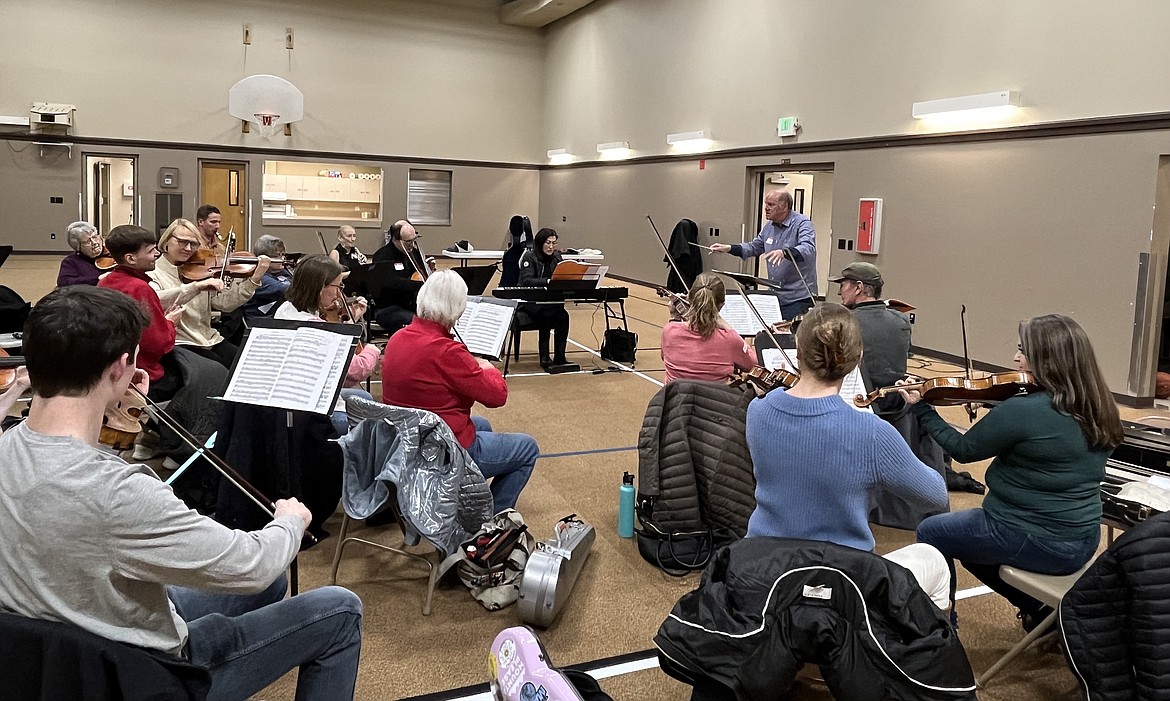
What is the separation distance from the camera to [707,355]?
3.76 m

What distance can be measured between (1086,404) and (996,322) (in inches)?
236

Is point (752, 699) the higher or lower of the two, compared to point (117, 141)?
lower

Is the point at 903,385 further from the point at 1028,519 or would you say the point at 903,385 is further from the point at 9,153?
the point at 9,153

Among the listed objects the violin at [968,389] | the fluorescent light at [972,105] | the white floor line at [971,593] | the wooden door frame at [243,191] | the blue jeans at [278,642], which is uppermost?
the fluorescent light at [972,105]

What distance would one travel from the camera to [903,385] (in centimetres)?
310

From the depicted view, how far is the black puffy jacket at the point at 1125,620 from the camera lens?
6.26 ft

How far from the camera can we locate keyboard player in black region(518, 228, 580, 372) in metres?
7.36

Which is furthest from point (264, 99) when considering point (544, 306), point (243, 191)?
point (544, 306)

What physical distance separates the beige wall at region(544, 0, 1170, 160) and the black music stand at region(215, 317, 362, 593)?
655 cm

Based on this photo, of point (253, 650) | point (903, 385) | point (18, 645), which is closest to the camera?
point (18, 645)

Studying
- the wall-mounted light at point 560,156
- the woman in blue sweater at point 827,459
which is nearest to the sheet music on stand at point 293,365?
the woman in blue sweater at point 827,459

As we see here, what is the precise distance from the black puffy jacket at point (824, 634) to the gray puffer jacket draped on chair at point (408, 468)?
1097 mm

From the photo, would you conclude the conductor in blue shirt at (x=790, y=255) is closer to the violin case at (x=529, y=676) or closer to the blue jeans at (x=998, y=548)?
the blue jeans at (x=998, y=548)

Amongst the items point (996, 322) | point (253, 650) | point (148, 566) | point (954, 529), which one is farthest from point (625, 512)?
point (996, 322)
